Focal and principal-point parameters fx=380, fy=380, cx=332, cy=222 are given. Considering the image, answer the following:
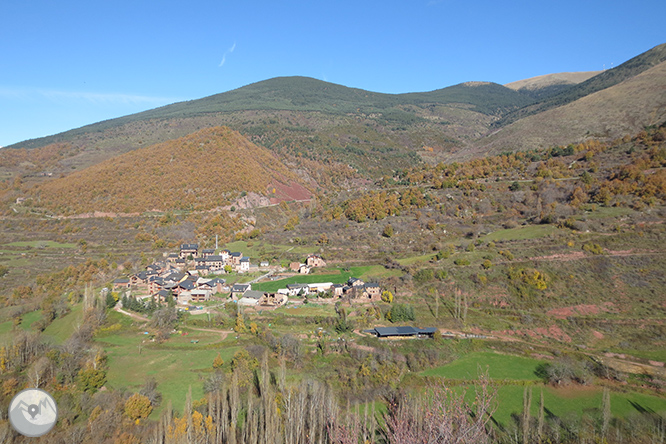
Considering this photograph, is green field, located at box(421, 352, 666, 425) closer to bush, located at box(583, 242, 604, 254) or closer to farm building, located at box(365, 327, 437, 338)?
farm building, located at box(365, 327, 437, 338)

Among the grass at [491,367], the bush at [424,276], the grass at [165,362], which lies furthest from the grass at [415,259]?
the grass at [165,362]

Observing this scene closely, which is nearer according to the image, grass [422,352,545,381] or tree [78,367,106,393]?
tree [78,367,106,393]

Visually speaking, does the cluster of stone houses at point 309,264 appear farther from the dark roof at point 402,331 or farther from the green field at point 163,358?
the dark roof at point 402,331

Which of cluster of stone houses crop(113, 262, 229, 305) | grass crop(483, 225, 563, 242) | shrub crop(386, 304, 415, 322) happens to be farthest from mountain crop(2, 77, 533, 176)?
shrub crop(386, 304, 415, 322)

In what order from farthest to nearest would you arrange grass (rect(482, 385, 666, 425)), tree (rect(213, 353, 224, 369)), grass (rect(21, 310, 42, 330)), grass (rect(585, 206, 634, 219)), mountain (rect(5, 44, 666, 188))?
mountain (rect(5, 44, 666, 188)) < grass (rect(585, 206, 634, 219)) < grass (rect(21, 310, 42, 330)) < tree (rect(213, 353, 224, 369)) < grass (rect(482, 385, 666, 425))

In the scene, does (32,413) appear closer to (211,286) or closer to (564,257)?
Result: (211,286)

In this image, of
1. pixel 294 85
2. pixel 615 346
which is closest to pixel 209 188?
pixel 615 346
